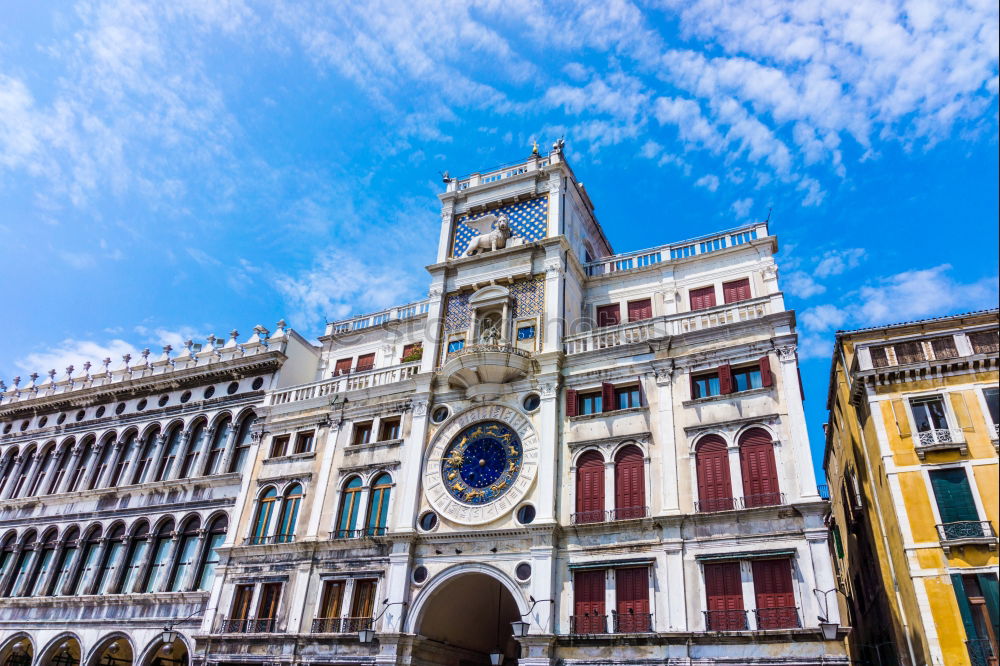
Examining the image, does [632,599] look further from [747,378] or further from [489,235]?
[489,235]

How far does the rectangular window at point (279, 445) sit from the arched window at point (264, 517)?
6.42 feet

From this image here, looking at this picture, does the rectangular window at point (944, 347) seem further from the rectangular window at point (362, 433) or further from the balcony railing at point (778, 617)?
the rectangular window at point (362, 433)

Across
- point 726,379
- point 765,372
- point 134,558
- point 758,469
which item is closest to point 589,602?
point 758,469

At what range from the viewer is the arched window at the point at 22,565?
3822 cm

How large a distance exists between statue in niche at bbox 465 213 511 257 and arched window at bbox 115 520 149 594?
21982 mm

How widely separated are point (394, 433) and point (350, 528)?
458 centimetres

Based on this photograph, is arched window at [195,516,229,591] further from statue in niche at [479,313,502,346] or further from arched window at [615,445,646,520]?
arched window at [615,445,646,520]

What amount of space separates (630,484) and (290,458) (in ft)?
55.4

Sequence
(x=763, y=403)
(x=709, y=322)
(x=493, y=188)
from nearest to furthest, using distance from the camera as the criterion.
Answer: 1. (x=763, y=403)
2. (x=709, y=322)
3. (x=493, y=188)

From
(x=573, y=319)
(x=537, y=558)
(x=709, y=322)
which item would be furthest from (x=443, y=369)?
(x=709, y=322)

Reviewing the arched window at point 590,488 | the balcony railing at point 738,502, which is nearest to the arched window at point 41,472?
the arched window at point 590,488

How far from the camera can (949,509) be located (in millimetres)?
20797

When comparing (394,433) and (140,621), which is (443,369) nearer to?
(394,433)

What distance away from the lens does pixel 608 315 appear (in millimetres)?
33156
